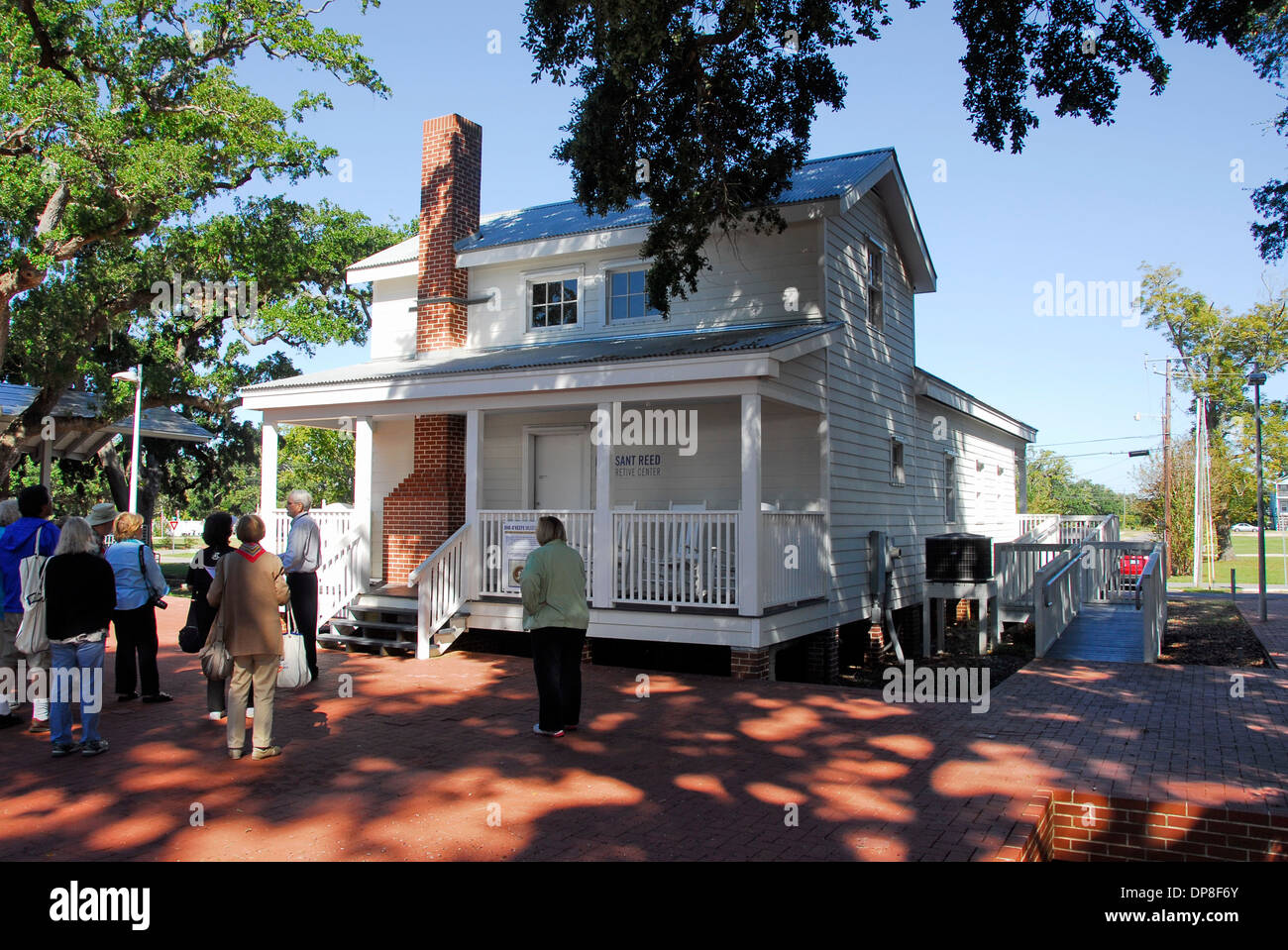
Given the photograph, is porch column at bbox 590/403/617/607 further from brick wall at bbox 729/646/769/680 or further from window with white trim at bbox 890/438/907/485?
window with white trim at bbox 890/438/907/485

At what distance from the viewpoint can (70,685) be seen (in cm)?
670

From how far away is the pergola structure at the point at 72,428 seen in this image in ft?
66.0

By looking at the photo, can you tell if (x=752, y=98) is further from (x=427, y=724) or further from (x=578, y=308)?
(x=427, y=724)

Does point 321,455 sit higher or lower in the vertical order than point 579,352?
lower

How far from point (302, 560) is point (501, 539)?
9.80 ft

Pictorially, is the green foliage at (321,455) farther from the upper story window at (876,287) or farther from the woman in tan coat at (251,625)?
the woman in tan coat at (251,625)

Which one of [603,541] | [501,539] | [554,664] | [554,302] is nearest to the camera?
[554,664]

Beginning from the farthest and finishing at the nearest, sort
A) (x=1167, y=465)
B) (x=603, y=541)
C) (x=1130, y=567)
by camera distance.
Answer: (x=1167, y=465)
(x=1130, y=567)
(x=603, y=541)

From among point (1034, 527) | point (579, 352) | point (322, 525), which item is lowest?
point (1034, 527)

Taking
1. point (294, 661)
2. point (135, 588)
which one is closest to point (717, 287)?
point (294, 661)

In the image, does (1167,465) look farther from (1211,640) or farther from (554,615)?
(554,615)

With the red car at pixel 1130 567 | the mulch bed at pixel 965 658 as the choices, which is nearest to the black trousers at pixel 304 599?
the mulch bed at pixel 965 658

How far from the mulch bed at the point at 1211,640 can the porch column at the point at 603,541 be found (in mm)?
7045
